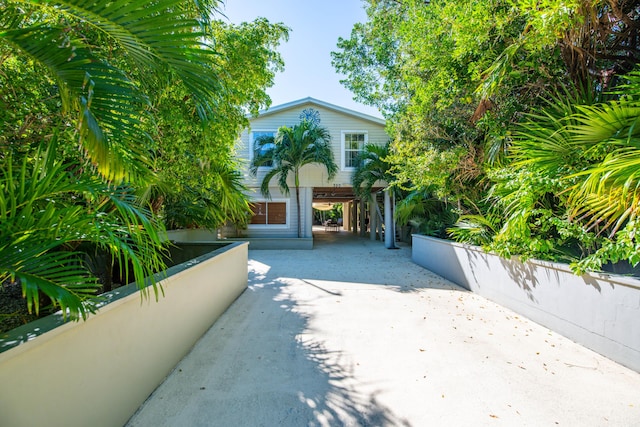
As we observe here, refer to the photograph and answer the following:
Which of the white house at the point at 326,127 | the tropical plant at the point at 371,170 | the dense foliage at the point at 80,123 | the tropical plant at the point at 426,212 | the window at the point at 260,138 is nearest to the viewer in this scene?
the dense foliage at the point at 80,123

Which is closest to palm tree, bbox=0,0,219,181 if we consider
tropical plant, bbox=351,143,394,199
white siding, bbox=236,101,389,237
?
tropical plant, bbox=351,143,394,199

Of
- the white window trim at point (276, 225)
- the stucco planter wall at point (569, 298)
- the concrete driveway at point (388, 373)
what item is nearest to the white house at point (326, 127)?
the white window trim at point (276, 225)

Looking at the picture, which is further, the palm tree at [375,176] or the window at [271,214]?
the window at [271,214]

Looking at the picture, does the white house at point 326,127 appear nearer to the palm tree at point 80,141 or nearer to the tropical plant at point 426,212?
the tropical plant at point 426,212

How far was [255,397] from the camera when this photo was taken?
2.49 metres

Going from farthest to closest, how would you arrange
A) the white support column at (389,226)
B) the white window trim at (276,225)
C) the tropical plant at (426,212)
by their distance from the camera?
the white window trim at (276,225), the white support column at (389,226), the tropical plant at (426,212)

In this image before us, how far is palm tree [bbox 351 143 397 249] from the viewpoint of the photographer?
36.3ft

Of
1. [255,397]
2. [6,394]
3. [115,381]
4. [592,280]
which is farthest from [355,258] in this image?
[6,394]

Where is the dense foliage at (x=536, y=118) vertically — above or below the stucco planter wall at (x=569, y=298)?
above

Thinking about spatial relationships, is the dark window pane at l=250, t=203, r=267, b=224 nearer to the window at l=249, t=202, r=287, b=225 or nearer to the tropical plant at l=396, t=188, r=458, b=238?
the window at l=249, t=202, r=287, b=225

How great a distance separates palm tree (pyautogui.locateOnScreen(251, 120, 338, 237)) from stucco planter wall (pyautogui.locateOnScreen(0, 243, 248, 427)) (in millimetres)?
8378

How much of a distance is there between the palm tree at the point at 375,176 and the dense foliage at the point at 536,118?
453 centimetres

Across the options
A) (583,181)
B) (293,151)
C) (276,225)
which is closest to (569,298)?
(583,181)

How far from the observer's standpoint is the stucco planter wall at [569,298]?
114 inches
